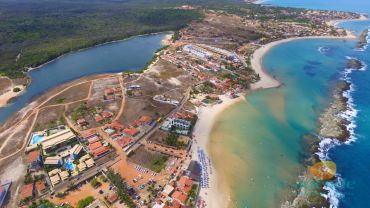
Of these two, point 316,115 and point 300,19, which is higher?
point 300,19

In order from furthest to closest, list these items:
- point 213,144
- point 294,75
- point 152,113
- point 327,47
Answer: point 327,47 < point 294,75 < point 152,113 < point 213,144

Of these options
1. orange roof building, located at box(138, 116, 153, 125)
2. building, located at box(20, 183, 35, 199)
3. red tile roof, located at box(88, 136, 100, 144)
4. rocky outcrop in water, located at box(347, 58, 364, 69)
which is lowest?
building, located at box(20, 183, 35, 199)

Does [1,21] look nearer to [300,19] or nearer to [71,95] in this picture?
[71,95]

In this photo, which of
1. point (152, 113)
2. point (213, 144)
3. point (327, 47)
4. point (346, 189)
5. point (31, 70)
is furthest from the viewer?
point (327, 47)

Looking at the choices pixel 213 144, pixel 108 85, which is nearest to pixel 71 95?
pixel 108 85

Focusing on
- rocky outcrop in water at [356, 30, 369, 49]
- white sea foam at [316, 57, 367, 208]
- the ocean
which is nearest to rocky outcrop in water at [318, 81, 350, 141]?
white sea foam at [316, 57, 367, 208]

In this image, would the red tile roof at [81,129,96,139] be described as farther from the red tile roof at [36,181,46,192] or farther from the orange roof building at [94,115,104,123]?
the red tile roof at [36,181,46,192]

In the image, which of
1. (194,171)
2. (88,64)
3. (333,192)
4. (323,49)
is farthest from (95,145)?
(323,49)
